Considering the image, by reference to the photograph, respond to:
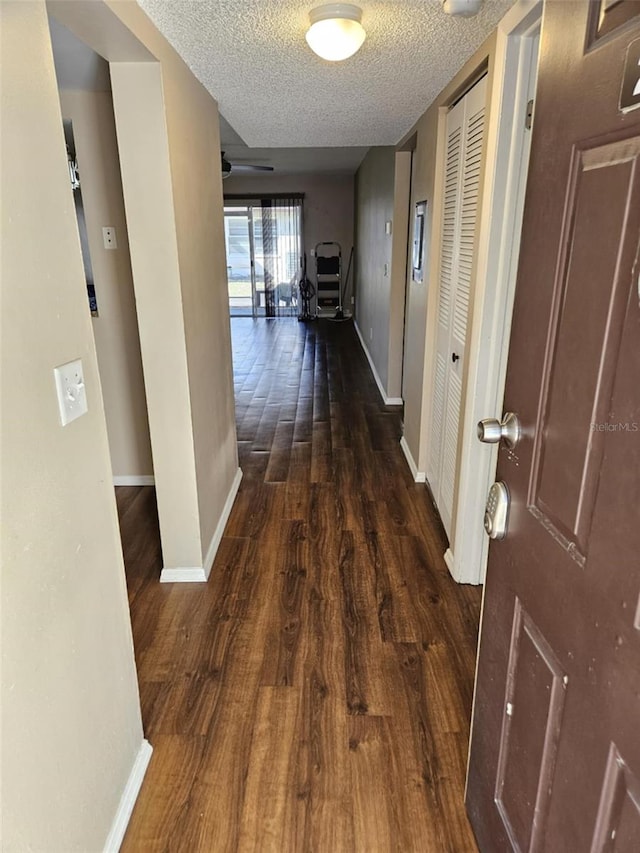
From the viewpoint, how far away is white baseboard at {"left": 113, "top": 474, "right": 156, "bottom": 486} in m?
3.38

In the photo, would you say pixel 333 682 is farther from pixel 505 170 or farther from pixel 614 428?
pixel 505 170

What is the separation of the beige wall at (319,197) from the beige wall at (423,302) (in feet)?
20.1

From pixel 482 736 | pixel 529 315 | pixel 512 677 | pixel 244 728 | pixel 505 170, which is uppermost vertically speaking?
pixel 505 170

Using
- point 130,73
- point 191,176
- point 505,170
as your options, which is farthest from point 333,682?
point 130,73

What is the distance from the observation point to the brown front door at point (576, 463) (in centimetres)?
68

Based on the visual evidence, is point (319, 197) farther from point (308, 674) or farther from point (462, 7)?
point (308, 674)

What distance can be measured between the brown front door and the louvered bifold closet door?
1284 mm

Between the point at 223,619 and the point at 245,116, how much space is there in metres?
2.52

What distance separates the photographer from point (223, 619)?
213 cm

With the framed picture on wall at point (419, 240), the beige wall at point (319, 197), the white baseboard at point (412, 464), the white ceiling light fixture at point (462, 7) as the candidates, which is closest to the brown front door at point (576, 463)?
the white ceiling light fixture at point (462, 7)

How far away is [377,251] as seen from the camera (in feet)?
18.5

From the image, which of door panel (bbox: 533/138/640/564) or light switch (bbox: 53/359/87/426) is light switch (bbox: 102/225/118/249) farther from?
door panel (bbox: 533/138/640/564)

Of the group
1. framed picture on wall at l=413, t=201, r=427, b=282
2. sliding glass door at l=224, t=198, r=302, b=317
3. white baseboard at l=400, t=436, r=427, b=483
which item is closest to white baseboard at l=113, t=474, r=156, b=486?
white baseboard at l=400, t=436, r=427, b=483

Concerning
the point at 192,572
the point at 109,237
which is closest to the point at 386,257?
the point at 109,237
